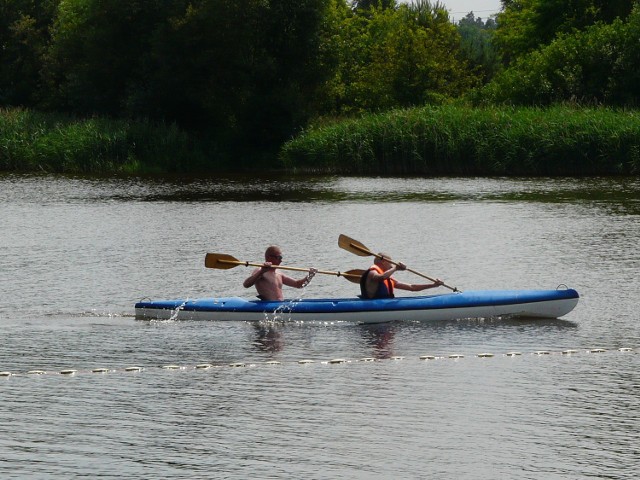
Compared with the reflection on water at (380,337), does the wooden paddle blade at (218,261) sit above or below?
above

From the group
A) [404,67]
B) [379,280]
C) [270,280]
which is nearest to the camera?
[379,280]

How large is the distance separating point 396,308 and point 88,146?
109 ft

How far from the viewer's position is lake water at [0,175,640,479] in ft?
37.0

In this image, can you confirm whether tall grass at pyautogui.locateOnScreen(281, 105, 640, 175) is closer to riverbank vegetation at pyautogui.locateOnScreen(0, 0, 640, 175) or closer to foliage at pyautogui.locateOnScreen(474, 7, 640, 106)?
riverbank vegetation at pyautogui.locateOnScreen(0, 0, 640, 175)

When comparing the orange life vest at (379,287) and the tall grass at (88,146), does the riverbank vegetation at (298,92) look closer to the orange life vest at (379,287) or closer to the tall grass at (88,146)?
the tall grass at (88,146)

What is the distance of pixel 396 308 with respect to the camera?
17.7 m

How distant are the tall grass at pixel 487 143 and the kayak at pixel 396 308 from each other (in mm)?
25136

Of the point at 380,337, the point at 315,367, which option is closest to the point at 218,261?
the point at 380,337

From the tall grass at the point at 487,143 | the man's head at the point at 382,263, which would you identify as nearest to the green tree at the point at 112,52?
the tall grass at the point at 487,143

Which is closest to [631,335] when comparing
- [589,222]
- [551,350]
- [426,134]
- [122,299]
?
[551,350]

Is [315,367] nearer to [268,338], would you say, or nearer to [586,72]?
[268,338]

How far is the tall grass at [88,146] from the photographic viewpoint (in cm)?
4872

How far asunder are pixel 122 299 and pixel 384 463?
33.0ft

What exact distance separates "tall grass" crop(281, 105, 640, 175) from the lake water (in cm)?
1199
